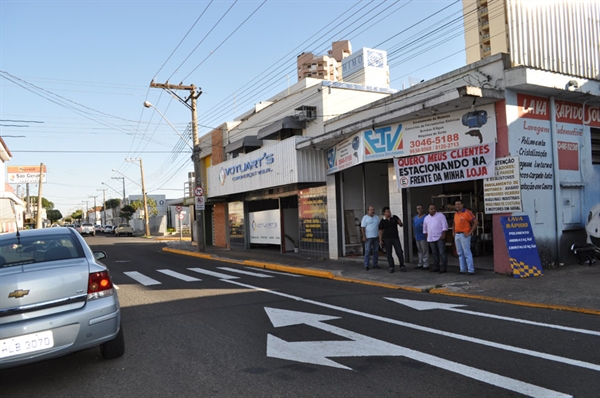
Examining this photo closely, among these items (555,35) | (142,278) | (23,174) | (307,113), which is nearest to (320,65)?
(23,174)

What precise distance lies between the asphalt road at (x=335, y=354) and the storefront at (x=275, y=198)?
27.5 feet

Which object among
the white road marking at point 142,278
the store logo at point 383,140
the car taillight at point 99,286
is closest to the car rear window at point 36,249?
the car taillight at point 99,286

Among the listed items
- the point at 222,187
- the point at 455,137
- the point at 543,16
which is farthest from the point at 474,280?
the point at 222,187

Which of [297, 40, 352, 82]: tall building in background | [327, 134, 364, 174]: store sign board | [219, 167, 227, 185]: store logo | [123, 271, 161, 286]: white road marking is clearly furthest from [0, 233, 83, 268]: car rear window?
[297, 40, 352, 82]: tall building in background

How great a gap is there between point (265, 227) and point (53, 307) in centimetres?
1688

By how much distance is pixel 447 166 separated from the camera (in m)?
10.8

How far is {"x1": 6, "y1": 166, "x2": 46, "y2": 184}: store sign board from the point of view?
80.2m

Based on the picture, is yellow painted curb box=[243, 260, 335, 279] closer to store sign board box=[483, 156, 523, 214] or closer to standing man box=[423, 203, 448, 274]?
standing man box=[423, 203, 448, 274]

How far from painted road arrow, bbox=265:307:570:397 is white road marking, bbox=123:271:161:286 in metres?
6.68

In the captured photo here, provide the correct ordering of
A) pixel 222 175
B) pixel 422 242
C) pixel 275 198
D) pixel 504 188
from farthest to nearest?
pixel 222 175
pixel 275 198
pixel 422 242
pixel 504 188

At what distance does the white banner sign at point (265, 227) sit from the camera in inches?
789

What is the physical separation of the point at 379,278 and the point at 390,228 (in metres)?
Answer: 1.52

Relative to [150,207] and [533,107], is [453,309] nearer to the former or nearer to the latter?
[533,107]

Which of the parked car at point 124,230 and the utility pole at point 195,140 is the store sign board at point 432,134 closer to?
the utility pole at point 195,140
